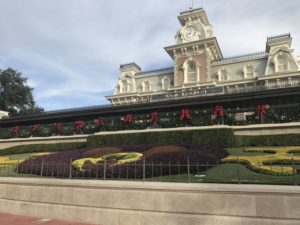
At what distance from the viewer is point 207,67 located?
41.1 meters

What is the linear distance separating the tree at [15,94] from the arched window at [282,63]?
4576 centimetres

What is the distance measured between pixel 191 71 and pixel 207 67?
2892mm

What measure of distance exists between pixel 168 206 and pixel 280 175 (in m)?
3.99

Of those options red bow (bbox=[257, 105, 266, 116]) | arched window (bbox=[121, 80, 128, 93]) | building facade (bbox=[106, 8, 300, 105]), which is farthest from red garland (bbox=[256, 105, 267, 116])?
arched window (bbox=[121, 80, 128, 93])

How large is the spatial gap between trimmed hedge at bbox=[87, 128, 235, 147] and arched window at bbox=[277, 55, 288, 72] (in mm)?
25982

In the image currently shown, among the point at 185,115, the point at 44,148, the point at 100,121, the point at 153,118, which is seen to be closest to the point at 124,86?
the point at 100,121

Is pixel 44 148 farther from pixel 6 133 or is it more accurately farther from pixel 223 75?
pixel 223 75

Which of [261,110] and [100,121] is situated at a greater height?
[261,110]

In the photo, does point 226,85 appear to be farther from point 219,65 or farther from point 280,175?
point 280,175

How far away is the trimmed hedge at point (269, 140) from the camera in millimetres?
16266

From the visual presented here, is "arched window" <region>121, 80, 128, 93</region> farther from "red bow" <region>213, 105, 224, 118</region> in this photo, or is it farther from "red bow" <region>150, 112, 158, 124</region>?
"red bow" <region>213, 105, 224, 118</region>

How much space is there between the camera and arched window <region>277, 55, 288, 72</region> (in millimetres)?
38162

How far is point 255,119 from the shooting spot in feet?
60.6

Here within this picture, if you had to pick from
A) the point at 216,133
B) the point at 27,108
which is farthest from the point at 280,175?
the point at 27,108
